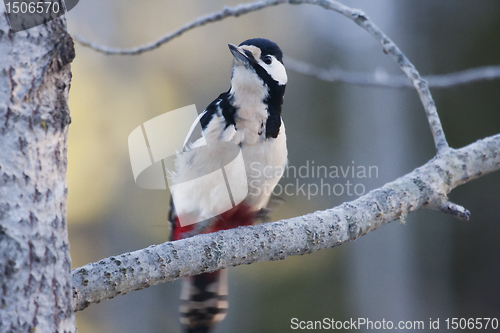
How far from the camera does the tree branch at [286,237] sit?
0.65m

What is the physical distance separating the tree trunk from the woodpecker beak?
23.4 inches

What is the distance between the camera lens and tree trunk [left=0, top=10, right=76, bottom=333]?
1.66 feet

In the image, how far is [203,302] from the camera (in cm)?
120

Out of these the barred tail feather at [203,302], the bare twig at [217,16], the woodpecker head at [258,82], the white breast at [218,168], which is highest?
the bare twig at [217,16]

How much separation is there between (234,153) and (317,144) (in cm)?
249

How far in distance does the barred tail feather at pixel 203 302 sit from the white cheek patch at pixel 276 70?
583 millimetres

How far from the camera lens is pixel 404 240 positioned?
3068mm

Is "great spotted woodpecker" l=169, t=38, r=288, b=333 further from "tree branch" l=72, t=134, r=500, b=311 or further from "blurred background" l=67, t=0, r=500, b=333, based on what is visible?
"blurred background" l=67, t=0, r=500, b=333

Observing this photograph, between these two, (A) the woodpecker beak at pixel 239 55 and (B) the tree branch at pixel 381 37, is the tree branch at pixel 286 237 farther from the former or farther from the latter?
(A) the woodpecker beak at pixel 239 55

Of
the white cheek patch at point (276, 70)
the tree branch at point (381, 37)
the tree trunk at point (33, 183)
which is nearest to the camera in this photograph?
the tree trunk at point (33, 183)

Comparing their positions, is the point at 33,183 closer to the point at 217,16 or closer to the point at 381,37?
the point at 217,16

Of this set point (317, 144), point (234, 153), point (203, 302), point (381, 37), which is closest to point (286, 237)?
point (234, 153)

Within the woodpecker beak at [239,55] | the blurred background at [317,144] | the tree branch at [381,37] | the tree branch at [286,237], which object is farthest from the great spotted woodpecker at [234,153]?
the blurred background at [317,144]

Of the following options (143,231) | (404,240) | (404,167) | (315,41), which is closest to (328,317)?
(404,240)
